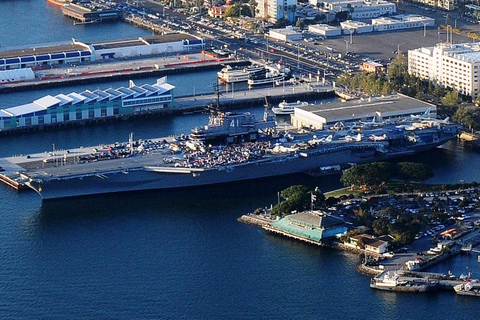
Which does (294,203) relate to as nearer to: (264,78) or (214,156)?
(214,156)

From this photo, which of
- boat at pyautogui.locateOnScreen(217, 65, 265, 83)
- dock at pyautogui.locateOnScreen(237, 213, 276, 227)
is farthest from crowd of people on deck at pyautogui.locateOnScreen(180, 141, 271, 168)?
boat at pyautogui.locateOnScreen(217, 65, 265, 83)

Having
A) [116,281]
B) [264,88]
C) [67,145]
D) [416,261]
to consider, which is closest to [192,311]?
[116,281]

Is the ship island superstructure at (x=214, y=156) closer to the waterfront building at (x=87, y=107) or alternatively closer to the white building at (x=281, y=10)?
the waterfront building at (x=87, y=107)

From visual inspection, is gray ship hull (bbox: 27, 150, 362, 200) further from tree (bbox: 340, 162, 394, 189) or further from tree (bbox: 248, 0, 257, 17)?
tree (bbox: 248, 0, 257, 17)

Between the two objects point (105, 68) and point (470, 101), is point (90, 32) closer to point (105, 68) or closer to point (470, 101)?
point (105, 68)

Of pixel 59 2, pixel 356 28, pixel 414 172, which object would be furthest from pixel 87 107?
pixel 59 2
